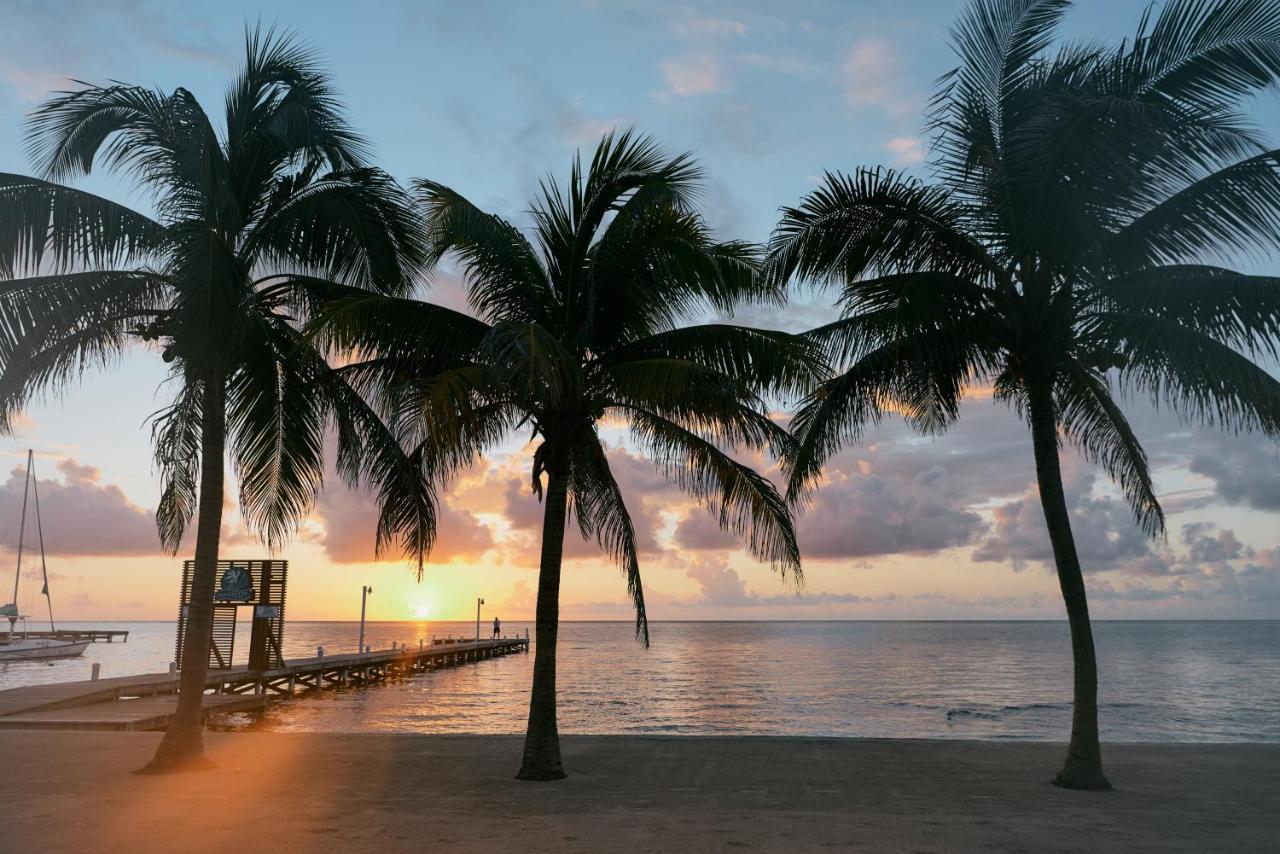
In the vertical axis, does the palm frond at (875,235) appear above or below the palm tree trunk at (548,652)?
above

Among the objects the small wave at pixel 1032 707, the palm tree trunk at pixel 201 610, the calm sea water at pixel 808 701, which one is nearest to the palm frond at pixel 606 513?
the palm tree trunk at pixel 201 610

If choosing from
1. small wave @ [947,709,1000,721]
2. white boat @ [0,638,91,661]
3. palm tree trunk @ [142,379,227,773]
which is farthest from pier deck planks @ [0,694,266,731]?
white boat @ [0,638,91,661]

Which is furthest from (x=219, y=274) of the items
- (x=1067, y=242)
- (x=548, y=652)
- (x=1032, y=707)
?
(x=1032, y=707)

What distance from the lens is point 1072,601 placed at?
11.6 meters

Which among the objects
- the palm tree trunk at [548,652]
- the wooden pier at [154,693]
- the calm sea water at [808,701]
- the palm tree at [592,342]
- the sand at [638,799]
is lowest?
the calm sea water at [808,701]

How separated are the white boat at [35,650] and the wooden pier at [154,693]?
35.1 meters

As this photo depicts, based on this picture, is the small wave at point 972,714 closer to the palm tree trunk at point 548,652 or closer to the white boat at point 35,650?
the palm tree trunk at point 548,652

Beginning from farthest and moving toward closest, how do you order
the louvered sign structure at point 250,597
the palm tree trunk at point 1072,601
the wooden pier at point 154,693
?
1. the louvered sign structure at point 250,597
2. the wooden pier at point 154,693
3. the palm tree trunk at point 1072,601

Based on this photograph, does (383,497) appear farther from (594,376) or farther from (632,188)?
(632,188)

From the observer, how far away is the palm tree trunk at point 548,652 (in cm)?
1206

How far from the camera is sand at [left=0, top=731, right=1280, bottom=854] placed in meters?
8.55

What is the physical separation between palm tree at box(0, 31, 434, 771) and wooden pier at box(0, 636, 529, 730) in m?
7.28

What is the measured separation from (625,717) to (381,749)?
2821 cm

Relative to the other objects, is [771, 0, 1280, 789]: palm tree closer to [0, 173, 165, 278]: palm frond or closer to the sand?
the sand
